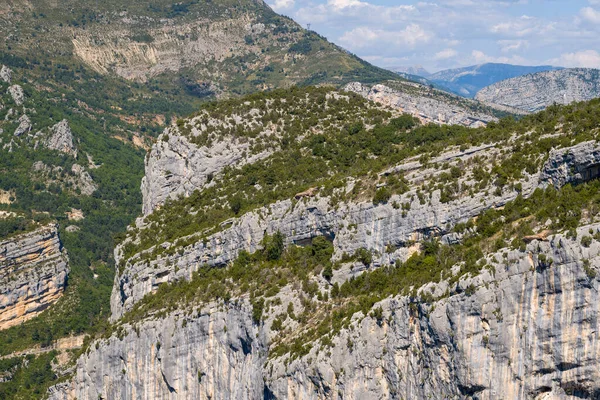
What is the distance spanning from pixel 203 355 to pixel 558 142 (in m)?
31.4

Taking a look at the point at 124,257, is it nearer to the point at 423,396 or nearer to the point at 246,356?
the point at 246,356

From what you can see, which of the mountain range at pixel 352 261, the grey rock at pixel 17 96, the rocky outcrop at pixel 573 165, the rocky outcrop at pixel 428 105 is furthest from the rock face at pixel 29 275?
the rocky outcrop at pixel 573 165

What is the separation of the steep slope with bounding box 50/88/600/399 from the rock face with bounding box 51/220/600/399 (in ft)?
0.28

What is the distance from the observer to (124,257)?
277 ft

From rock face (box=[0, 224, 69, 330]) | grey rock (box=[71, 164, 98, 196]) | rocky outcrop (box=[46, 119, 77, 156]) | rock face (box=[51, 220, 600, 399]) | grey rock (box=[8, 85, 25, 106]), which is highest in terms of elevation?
grey rock (box=[8, 85, 25, 106])

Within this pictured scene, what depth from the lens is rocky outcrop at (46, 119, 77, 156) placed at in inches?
7318

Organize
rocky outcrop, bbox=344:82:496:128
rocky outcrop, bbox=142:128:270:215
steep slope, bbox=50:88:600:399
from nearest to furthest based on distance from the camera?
steep slope, bbox=50:88:600:399, rocky outcrop, bbox=142:128:270:215, rocky outcrop, bbox=344:82:496:128

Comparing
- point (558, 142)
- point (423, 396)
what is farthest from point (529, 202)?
point (423, 396)

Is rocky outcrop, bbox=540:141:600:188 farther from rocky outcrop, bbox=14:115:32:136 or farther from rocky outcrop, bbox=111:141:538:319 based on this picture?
rocky outcrop, bbox=14:115:32:136

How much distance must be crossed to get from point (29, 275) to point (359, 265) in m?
86.0

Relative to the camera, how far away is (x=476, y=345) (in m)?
49.2

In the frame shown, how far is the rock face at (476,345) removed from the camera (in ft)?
153

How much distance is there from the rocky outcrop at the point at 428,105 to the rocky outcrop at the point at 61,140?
61.5 m

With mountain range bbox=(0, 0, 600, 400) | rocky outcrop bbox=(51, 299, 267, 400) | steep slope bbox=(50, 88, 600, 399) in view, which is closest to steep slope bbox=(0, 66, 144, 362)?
mountain range bbox=(0, 0, 600, 400)
